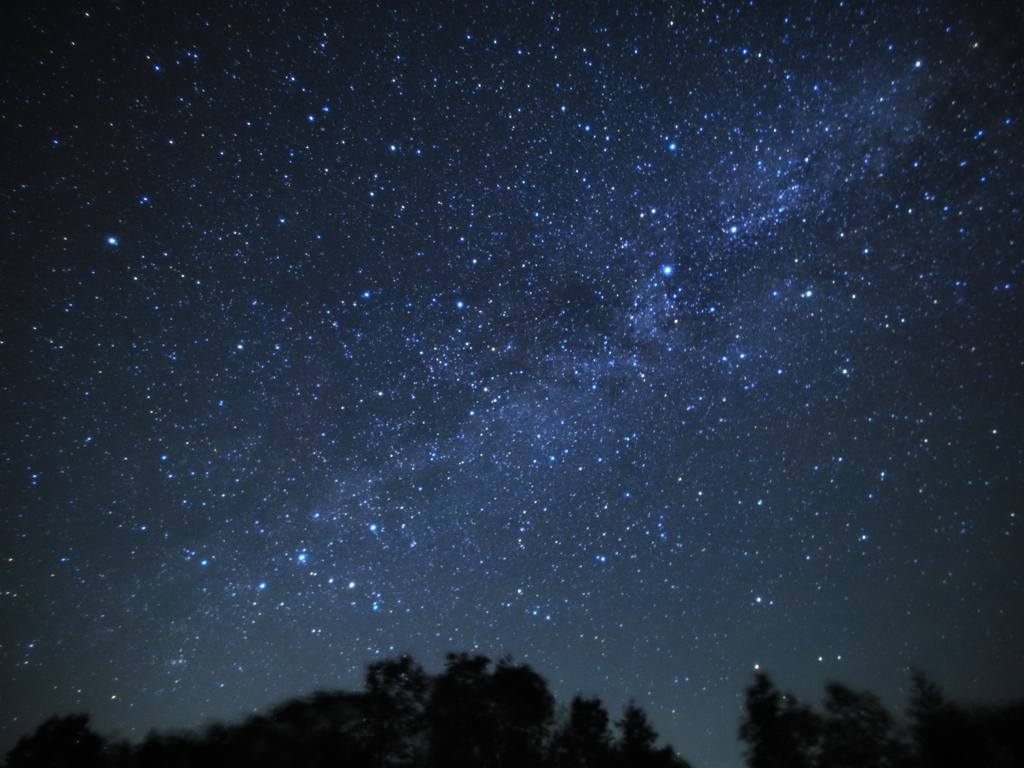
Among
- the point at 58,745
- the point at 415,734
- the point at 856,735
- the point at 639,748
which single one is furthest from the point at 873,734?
the point at 58,745

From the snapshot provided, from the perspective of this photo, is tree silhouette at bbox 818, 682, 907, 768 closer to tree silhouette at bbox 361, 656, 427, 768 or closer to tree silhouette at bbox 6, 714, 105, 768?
tree silhouette at bbox 361, 656, 427, 768

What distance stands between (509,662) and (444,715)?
292 cm

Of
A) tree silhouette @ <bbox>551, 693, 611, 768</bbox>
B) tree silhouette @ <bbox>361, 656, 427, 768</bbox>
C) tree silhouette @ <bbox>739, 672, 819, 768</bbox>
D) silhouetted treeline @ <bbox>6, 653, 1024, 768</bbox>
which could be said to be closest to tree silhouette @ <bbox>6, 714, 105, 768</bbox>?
silhouetted treeline @ <bbox>6, 653, 1024, 768</bbox>

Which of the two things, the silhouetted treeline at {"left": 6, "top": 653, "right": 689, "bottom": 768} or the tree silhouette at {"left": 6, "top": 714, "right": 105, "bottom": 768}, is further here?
the tree silhouette at {"left": 6, "top": 714, "right": 105, "bottom": 768}

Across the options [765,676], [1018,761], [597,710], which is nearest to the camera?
[1018,761]

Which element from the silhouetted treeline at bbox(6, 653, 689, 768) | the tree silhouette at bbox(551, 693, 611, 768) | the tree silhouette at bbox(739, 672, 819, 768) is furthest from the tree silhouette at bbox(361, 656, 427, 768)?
the tree silhouette at bbox(739, 672, 819, 768)

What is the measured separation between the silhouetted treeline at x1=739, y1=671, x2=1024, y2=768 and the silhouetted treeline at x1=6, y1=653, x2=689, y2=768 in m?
3.06

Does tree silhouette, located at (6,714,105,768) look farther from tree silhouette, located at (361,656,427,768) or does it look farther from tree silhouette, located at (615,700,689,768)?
tree silhouette, located at (615,700,689,768)

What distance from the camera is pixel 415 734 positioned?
53.7 ft

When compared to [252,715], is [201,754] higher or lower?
Answer: lower

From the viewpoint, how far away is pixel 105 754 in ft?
61.1

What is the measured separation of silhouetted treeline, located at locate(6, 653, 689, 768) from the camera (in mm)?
15742

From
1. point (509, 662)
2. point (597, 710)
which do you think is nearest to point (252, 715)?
point (509, 662)

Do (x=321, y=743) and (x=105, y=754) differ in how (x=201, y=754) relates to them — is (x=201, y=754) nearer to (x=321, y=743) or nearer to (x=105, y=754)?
(x=321, y=743)
